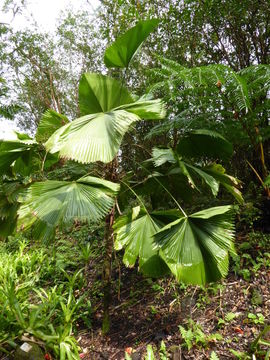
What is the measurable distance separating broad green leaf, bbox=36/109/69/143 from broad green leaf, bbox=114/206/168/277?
3.21 feet

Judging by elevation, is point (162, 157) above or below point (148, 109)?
below

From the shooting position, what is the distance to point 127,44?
63.3 inches

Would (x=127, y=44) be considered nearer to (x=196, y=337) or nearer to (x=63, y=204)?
(x=63, y=204)

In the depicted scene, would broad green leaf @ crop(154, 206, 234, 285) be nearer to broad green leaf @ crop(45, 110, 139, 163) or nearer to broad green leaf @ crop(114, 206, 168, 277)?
broad green leaf @ crop(114, 206, 168, 277)

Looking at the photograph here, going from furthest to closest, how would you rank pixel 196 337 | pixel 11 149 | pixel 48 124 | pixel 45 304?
pixel 45 304 → pixel 48 124 → pixel 11 149 → pixel 196 337

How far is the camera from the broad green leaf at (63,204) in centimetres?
123

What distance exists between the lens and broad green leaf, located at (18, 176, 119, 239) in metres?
1.23

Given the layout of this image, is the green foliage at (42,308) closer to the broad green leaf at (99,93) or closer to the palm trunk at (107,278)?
the palm trunk at (107,278)

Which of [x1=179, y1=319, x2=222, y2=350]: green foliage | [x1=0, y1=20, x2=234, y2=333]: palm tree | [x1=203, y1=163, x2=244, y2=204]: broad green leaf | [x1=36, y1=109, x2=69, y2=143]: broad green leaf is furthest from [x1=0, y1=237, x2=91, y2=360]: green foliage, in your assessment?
[x1=203, y1=163, x2=244, y2=204]: broad green leaf

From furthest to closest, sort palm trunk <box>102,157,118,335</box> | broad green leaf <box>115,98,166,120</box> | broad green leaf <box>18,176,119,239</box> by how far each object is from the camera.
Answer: palm trunk <box>102,157,118,335</box> → broad green leaf <box>115,98,166,120</box> → broad green leaf <box>18,176,119,239</box>

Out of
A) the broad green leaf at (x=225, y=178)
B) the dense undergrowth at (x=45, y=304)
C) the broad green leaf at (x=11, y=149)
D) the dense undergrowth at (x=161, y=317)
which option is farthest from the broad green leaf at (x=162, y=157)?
the dense undergrowth at (x=45, y=304)

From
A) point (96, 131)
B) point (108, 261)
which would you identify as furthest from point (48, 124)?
point (108, 261)

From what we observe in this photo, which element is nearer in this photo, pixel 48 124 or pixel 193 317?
pixel 193 317

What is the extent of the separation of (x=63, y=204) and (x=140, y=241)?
0.58 meters
